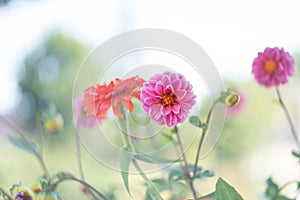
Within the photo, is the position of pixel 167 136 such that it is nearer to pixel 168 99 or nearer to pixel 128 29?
pixel 168 99

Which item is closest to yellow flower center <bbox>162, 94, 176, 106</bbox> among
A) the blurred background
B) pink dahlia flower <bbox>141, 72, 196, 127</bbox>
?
pink dahlia flower <bbox>141, 72, 196, 127</bbox>

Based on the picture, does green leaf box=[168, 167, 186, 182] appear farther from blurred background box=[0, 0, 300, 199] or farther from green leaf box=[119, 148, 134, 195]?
blurred background box=[0, 0, 300, 199]

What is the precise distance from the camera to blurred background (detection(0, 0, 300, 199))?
44.3 inches

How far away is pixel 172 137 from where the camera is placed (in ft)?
1.48

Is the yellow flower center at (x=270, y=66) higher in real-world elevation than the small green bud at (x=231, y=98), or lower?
higher

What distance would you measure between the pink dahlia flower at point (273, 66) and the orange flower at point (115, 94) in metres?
0.13

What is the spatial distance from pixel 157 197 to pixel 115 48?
0.87ft

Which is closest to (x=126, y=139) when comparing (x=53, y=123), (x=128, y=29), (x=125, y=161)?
(x=125, y=161)

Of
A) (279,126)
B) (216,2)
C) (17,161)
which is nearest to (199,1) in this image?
(216,2)

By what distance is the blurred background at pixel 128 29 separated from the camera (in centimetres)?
112

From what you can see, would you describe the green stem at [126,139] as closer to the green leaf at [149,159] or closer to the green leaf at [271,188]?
the green leaf at [149,159]

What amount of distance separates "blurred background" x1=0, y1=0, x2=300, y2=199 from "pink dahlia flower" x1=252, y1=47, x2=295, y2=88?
→ 1.59 ft

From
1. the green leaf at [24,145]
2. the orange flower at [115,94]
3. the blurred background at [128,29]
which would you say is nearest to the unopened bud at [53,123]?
the green leaf at [24,145]

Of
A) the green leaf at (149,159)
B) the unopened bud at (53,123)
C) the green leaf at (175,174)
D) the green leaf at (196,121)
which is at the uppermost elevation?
the green leaf at (196,121)
